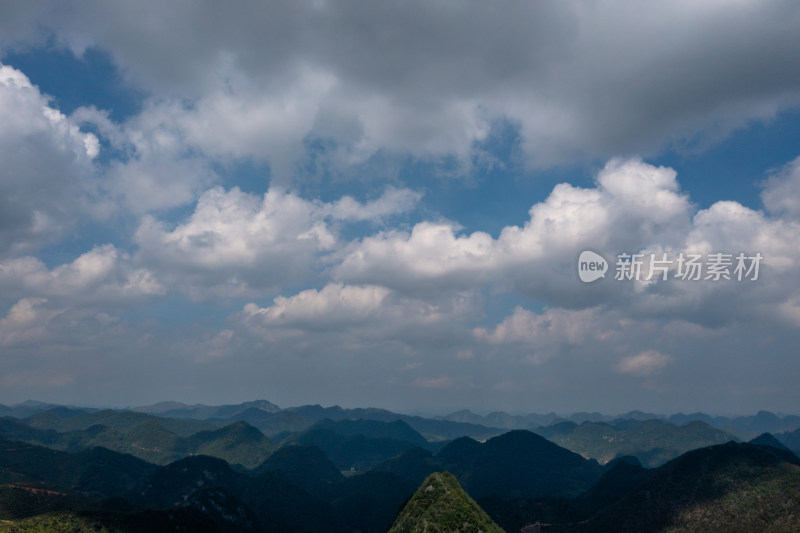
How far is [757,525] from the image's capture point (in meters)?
198

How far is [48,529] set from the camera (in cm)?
17038

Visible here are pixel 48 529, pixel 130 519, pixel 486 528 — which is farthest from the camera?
pixel 130 519

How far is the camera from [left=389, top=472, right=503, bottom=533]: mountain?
443 feet

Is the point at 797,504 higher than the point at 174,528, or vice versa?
the point at 797,504

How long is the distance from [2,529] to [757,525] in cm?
28689

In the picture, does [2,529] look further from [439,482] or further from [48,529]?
[439,482]

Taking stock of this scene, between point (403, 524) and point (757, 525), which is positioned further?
point (757, 525)

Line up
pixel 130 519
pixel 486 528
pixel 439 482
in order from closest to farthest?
pixel 486 528
pixel 439 482
pixel 130 519

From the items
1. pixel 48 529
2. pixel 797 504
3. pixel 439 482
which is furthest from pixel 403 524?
pixel 797 504

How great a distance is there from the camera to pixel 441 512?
13862 cm

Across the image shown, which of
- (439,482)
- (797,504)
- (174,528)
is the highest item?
(439,482)

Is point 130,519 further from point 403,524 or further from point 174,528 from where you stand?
point 403,524

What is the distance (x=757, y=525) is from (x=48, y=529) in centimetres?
27637

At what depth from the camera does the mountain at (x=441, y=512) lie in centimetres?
13512
